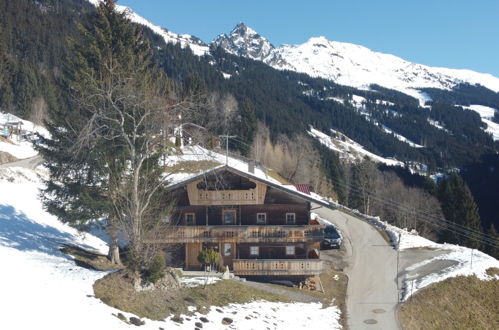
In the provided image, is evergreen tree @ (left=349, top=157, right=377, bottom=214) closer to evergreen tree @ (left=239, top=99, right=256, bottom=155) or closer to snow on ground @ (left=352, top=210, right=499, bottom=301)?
evergreen tree @ (left=239, top=99, right=256, bottom=155)

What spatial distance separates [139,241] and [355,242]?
29463mm

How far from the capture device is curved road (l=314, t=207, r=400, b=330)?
2655cm

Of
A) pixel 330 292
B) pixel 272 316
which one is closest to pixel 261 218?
pixel 330 292

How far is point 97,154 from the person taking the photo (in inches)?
979

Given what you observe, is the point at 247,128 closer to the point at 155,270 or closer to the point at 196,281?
the point at 196,281

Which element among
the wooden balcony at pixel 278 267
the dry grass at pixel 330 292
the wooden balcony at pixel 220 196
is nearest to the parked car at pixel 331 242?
the dry grass at pixel 330 292

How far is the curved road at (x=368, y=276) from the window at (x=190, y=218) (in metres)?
12.7

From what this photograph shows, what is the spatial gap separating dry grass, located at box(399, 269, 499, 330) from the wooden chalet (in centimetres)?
699

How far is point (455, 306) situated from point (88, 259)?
24.1 meters

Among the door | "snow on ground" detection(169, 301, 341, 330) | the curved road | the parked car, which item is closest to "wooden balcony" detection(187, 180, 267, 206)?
the door

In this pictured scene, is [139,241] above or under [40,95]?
under

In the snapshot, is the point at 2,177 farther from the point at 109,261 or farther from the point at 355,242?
the point at 355,242

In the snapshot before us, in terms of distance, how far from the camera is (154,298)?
19453 mm

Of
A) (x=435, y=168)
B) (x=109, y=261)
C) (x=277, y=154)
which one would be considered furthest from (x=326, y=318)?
(x=435, y=168)
